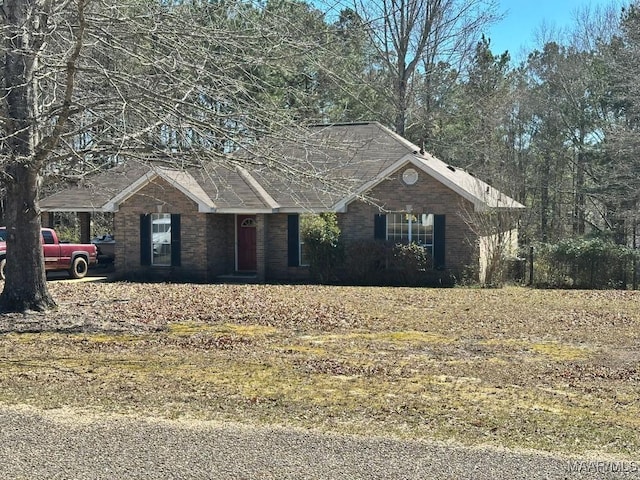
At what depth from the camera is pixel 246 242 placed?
2459cm

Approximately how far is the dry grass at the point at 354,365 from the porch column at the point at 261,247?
6686 millimetres

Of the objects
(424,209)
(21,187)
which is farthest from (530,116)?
(21,187)

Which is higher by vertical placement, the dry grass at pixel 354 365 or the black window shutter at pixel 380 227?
the black window shutter at pixel 380 227

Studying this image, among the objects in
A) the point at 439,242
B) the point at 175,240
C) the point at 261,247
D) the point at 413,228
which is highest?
the point at 413,228

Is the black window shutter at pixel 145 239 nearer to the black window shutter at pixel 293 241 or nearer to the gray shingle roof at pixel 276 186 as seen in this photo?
the gray shingle roof at pixel 276 186

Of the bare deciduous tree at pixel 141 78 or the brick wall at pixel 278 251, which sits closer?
the bare deciduous tree at pixel 141 78

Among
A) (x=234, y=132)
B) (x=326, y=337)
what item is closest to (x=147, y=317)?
(x=326, y=337)

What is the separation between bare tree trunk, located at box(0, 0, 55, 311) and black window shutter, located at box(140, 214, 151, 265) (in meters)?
10.3

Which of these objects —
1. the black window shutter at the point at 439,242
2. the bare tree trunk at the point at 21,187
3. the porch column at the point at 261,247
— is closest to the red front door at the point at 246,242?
the porch column at the point at 261,247

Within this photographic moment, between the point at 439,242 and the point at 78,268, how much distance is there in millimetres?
12352

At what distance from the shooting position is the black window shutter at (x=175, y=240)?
76.4 ft

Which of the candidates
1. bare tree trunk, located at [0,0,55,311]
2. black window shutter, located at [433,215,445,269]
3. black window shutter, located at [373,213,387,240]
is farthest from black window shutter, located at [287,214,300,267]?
bare tree trunk, located at [0,0,55,311]

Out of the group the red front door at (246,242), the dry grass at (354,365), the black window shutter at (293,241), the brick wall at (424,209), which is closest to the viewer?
the dry grass at (354,365)

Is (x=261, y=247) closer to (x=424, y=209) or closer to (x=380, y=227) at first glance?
(x=380, y=227)
